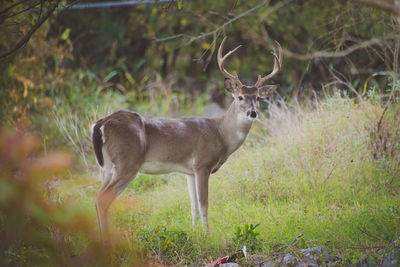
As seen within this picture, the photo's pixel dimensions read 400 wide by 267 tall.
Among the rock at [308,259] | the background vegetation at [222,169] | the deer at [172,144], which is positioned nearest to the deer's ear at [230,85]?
the deer at [172,144]

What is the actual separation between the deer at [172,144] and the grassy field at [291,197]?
0.96 ft

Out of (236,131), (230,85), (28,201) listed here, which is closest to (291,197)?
(236,131)

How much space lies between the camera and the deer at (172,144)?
188 inches

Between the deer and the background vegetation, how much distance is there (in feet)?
1.00

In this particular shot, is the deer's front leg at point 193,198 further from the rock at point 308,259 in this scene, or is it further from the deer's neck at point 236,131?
the rock at point 308,259

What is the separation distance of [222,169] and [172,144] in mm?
1619

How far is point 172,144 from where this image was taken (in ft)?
16.9

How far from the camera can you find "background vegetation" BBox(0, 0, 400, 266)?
72.4 inches

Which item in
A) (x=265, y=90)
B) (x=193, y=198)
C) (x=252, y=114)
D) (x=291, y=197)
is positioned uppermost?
(x=265, y=90)

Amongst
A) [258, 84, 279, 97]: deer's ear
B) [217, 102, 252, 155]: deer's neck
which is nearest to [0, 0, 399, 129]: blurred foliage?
[258, 84, 279, 97]: deer's ear

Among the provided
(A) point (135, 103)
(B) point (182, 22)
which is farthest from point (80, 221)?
(B) point (182, 22)

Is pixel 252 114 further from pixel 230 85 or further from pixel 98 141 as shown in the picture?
pixel 98 141

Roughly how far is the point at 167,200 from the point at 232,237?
1.60 m

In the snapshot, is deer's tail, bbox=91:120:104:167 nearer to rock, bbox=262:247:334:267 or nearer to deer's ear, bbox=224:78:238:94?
deer's ear, bbox=224:78:238:94
